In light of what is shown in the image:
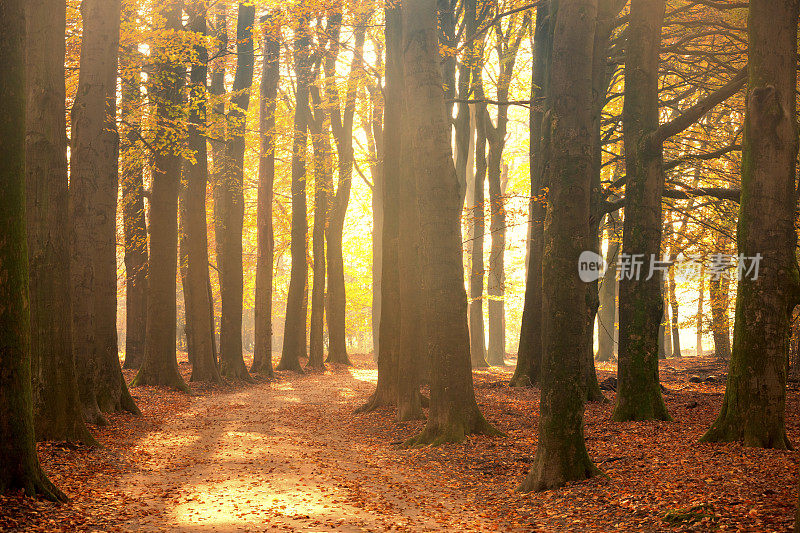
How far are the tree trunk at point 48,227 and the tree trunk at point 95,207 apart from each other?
210cm

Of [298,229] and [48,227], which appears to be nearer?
[48,227]

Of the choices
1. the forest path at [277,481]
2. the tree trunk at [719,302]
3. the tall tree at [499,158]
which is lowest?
the forest path at [277,481]

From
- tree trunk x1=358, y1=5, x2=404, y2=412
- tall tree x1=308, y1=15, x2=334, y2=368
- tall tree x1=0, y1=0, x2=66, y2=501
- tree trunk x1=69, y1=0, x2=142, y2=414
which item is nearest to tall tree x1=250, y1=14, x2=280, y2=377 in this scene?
tall tree x1=308, y1=15, x2=334, y2=368

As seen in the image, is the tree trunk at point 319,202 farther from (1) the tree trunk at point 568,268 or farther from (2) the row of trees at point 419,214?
(1) the tree trunk at point 568,268

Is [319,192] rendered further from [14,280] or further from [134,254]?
[14,280]

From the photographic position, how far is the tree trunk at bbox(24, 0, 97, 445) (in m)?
8.39

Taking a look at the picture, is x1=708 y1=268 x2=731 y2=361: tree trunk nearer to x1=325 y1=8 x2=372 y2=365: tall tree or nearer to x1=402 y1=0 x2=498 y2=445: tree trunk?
x1=325 y1=8 x2=372 y2=365: tall tree

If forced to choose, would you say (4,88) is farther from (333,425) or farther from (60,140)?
(333,425)

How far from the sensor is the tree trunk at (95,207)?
10.8 meters

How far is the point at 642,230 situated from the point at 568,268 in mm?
4650

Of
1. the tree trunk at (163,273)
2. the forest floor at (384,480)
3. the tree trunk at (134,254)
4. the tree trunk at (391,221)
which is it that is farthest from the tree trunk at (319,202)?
the forest floor at (384,480)

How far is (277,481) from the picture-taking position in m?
7.62

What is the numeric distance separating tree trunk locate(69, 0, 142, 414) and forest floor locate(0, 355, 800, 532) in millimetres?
926

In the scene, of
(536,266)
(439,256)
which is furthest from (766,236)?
(536,266)
